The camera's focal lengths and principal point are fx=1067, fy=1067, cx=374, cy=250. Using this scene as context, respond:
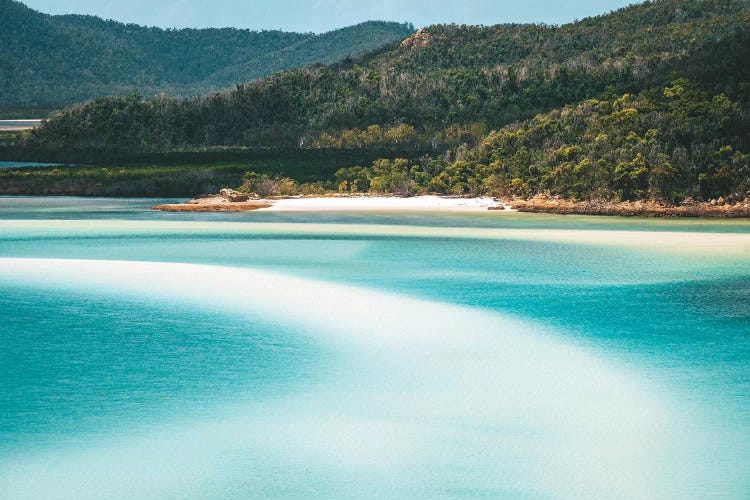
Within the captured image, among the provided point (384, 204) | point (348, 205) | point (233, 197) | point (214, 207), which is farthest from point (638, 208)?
point (233, 197)

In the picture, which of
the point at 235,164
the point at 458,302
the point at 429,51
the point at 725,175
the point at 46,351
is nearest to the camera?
the point at 46,351

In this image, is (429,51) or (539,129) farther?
(429,51)

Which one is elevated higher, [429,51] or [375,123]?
[429,51]

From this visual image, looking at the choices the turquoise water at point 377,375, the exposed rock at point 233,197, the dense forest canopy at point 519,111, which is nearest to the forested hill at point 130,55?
the dense forest canopy at point 519,111

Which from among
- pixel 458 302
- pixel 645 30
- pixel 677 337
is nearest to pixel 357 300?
pixel 458 302

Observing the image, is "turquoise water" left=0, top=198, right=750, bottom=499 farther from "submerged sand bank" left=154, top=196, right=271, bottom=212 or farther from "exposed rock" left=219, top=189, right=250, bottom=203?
"exposed rock" left=219, top=189, right=250, bottom=203

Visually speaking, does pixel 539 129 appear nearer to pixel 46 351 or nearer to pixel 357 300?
pixel 357 300
